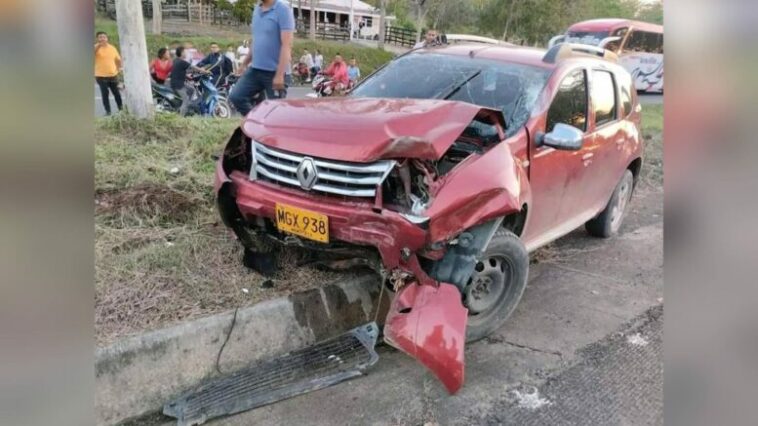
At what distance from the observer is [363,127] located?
11.3ft

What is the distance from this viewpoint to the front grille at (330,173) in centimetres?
333

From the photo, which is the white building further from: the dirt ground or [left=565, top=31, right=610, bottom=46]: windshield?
the dirt ground

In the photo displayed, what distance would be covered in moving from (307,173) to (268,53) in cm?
312

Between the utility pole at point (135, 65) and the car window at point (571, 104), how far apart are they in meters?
4.60

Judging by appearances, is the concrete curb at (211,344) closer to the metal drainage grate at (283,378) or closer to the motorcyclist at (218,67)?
the metal drainage grate at (283,378)

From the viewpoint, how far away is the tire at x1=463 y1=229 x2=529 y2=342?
3760 millimetres

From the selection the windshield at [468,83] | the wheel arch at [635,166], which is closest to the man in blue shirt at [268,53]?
the windshield at [468,83]

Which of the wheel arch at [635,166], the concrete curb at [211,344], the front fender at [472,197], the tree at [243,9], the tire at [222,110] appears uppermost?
the tree at [243,9]

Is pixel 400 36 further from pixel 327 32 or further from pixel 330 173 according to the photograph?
pixel 330 173

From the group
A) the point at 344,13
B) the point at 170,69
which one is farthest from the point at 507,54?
the point at 344,13

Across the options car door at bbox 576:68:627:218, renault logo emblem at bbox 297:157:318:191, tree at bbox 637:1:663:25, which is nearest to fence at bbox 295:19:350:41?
car door at bbox 576:68:627:218
